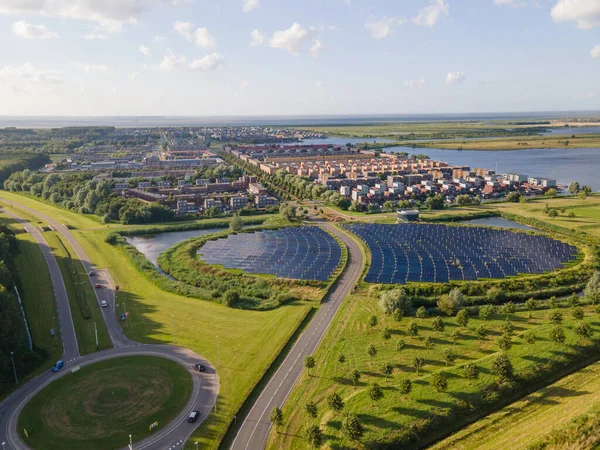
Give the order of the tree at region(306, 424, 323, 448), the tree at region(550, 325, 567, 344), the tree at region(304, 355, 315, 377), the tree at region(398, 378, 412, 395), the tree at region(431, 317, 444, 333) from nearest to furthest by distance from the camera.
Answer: the tree at region(306, 424, 323, 448), the tree at region(398, 378, 412, 395), the tree at region(304, 355, 315, 377), the tree at region(550, 325, 567, 344), the tree at region(431, 317, 444, 333)

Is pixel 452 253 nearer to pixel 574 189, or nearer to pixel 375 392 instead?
pixel 375 392

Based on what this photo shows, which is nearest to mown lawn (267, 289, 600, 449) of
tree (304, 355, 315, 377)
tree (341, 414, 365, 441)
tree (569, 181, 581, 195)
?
tree (341, 414, 365, 441)

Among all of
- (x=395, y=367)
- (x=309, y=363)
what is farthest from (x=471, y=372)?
(x=309, y=363)

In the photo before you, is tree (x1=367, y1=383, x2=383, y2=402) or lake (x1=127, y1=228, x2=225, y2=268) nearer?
tree (x1=367, y1=383, x2=383, y2=402)

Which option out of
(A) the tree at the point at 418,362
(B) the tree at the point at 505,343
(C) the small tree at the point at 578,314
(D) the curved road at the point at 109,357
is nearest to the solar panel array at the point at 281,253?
(D) the curved road at the point at 109,357

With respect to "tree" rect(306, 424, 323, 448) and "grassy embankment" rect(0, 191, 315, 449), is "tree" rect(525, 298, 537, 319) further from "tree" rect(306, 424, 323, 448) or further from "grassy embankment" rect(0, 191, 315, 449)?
"tree" rect(306, 424, 323, 448)

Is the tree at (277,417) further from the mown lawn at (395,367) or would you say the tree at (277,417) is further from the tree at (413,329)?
the tree at (413,329)

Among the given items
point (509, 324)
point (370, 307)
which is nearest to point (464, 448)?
point (509, 324)

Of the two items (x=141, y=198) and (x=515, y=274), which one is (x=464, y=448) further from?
(x=141, y=198)
